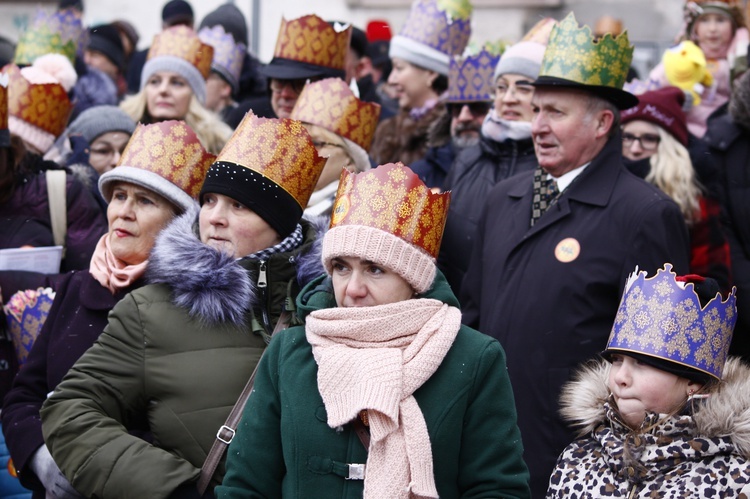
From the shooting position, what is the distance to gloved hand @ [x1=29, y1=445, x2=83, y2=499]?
4.13m

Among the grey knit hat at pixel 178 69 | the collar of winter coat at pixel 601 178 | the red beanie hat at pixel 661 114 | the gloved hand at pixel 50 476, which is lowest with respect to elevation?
the gloved hand at pixel 50 476

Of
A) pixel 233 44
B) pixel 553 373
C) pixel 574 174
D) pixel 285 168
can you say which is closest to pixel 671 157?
pixel 574 174

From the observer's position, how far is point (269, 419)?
358cm

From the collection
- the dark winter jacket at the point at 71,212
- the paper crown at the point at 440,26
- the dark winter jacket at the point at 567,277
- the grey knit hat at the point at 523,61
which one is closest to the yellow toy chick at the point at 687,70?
the paper crown at the point at 440,26

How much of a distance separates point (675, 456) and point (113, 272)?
83.8 inches

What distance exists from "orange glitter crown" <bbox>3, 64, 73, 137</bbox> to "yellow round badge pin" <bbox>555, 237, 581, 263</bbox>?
139 inches

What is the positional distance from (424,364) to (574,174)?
1.98 meters

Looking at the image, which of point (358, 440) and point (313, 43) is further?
point (313, 43)

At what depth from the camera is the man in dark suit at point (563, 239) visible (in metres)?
4.78

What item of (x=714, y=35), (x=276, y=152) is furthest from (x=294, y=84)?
(x=714, y=35)

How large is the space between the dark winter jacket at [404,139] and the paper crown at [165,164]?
260cm

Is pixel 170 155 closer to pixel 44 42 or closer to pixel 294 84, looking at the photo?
pixel 294 84

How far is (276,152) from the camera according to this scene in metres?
4.48

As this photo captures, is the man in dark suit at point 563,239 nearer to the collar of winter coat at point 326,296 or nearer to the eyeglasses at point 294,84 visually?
the collar of winter coat at point 326,296
